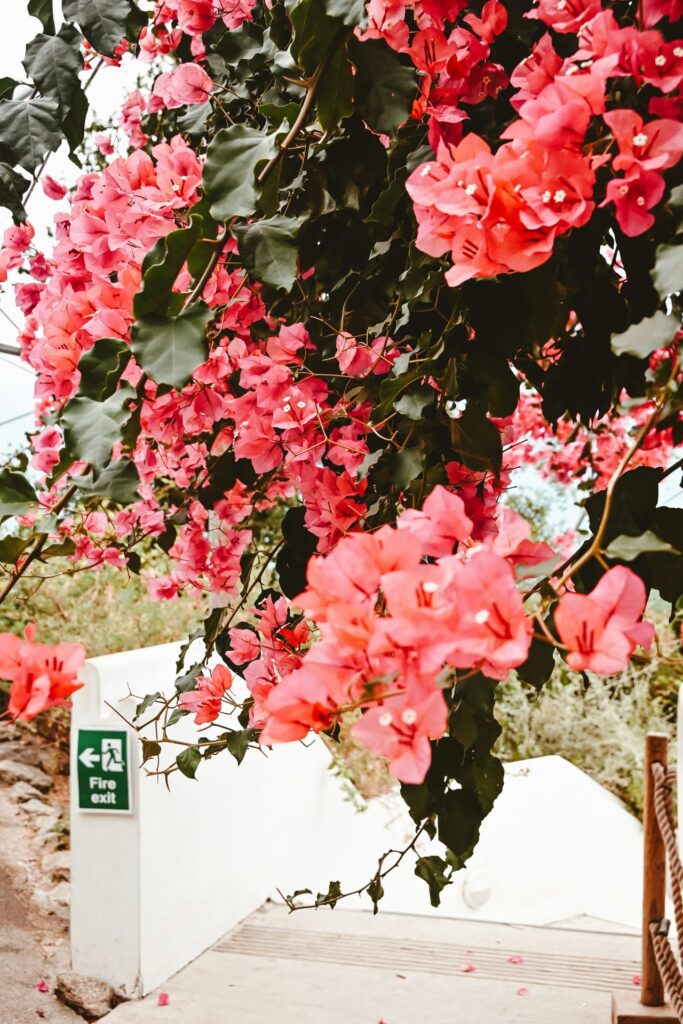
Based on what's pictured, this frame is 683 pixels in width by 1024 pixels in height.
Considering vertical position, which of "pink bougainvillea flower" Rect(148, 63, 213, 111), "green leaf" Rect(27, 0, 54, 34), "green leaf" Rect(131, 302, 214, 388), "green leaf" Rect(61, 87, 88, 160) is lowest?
"green leaf" Rect(131, 302, 214, 388)

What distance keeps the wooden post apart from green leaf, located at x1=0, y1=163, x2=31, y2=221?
1.88m

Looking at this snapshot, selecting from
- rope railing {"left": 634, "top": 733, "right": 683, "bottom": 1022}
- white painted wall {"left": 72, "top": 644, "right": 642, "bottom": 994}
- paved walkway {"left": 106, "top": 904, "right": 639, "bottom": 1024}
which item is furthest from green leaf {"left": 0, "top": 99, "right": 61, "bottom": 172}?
paved walkway {"left": 106, "top": 904, "right": 639, "bottom": 1024}

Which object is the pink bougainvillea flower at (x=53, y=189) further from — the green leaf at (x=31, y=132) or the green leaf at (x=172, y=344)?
the green leaf at (x=172, y=344)

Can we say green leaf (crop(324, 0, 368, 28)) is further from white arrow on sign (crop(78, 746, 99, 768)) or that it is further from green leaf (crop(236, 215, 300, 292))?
white arrow on sign (crop(78, 746, 99, 768))

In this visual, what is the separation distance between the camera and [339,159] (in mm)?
866

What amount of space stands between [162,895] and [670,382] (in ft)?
8.89

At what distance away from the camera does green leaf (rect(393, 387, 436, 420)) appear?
86 cm

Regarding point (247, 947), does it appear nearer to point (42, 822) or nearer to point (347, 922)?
point (347, 922)

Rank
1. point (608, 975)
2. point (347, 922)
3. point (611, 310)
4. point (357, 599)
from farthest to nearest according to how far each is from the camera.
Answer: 1. point (347, 922)
2. point (608, 975)
3. point (611, 310)
4. point (357, 599)

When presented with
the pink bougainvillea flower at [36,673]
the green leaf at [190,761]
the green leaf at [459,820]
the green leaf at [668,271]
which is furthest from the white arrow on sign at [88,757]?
the green leaf at [668,271]

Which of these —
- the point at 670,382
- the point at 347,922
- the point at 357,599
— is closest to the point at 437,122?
the point at 670,382

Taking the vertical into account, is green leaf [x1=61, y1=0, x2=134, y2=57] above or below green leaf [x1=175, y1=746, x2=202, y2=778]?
above

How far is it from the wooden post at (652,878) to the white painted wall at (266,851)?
135cm

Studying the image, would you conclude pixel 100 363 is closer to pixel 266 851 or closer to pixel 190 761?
pixel 190 761
